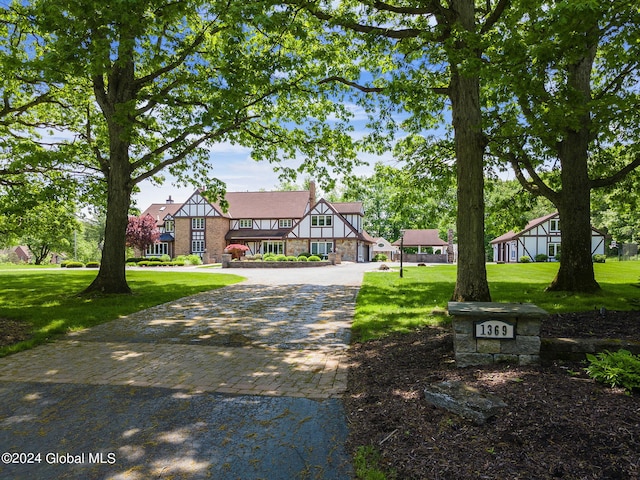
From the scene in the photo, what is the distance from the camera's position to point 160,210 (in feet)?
180

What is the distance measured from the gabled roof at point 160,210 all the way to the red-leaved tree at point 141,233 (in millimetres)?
7161

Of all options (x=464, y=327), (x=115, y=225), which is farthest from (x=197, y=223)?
(x=464, y=327)

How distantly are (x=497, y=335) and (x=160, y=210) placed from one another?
184 feet

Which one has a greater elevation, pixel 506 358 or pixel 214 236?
pixel 214 236

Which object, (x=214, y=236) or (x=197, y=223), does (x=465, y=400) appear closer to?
(x=214, y=236)

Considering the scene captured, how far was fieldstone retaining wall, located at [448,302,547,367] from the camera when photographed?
4418 mm

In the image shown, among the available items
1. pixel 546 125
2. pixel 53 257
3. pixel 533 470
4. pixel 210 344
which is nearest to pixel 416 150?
pixel 546 125

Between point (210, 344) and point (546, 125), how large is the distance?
27.2 ft

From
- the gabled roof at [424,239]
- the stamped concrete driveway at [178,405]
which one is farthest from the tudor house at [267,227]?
the stamped concrete driveway at [178,405]

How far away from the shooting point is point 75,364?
568cm

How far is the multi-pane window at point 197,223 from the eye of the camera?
48.1 metres

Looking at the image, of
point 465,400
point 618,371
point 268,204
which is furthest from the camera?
point 268,204

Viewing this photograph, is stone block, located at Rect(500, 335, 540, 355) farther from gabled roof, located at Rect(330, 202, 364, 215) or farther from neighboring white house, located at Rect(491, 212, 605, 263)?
neighboring white house, located at Rect(491, 212, 605, 263)

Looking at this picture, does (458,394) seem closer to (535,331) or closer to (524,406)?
(524,406)
